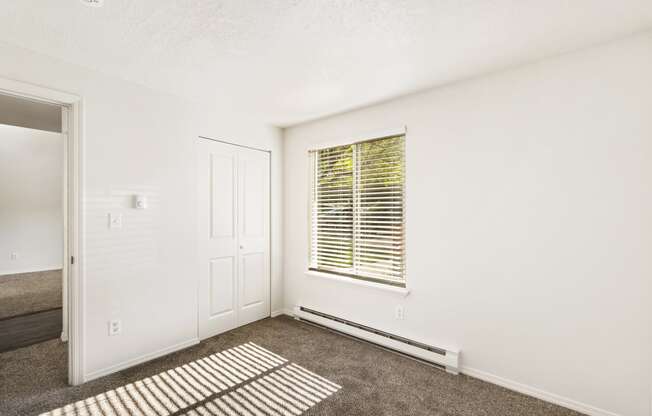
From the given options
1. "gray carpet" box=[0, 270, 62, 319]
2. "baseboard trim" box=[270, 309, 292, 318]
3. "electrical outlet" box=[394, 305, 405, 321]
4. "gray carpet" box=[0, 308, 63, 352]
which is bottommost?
"baseboard trim" box=[270, 309, 292, 318]

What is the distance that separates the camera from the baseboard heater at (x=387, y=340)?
2557 millimetres

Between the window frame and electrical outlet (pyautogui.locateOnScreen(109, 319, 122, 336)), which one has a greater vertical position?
the window frame

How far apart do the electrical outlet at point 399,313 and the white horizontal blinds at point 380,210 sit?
0.23 meters

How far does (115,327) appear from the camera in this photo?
2.56m

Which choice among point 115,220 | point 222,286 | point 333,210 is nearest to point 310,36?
point 333,210

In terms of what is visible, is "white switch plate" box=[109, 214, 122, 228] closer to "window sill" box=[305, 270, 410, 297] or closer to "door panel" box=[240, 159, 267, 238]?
"door panel" box=[240, 159, 267, 238]

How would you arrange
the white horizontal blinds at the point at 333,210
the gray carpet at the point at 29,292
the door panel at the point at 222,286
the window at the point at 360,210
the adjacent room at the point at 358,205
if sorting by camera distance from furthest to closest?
the gray carpet at the point at 29,292 → the white horizontal blinds at the point at 333,210 → the door panel at the point at 222,286 → the window at the point at 360,210 → the adjacent room at the point at 358,205

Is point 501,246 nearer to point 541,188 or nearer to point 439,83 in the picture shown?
point 541,188

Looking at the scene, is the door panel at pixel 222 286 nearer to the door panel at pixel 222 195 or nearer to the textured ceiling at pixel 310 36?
the door panel at pixel 222 195

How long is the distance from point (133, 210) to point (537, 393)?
3492 millimetres

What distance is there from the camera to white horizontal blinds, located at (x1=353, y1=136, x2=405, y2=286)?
9.94 ft

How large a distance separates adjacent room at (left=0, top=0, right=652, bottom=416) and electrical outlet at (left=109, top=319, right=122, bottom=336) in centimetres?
2

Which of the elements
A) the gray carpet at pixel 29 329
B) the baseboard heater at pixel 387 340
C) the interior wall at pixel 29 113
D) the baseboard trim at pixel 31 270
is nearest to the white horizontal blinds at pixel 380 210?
the baseboard heater at pixel 387 340

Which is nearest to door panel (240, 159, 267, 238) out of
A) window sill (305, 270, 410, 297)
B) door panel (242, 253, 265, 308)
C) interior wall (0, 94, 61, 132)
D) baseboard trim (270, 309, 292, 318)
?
door panel (242, 253, 265, 308)
